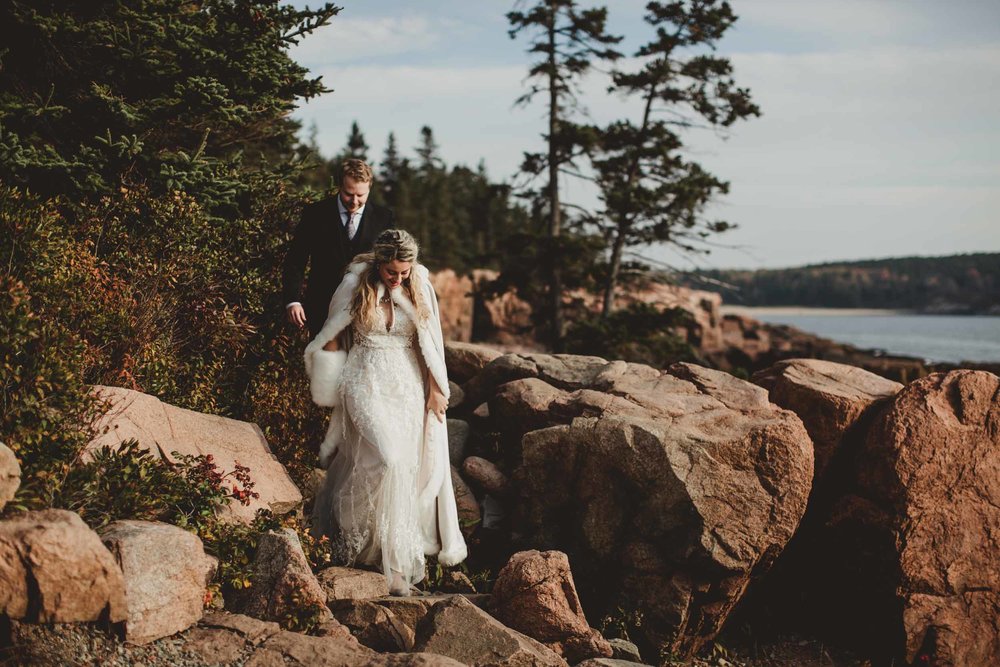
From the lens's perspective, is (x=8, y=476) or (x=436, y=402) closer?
(x=8, y=476)

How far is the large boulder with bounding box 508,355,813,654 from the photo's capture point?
7.48 m

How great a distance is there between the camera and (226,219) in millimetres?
9273

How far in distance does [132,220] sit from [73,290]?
1.75 metres

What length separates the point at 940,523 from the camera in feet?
26.5

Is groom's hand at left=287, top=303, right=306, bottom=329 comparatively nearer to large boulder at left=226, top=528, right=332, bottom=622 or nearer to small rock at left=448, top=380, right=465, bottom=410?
large boulder at left=226, top=528, right=332, bottom=622

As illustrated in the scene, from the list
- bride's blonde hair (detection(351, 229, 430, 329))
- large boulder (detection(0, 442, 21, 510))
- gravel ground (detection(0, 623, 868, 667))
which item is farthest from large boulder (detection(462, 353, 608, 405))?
large boulder (detection(0, 442, 21, 510))

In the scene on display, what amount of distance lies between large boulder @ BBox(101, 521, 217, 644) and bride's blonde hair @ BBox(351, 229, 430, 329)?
241 cm

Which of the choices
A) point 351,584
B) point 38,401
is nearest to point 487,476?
point 351,584

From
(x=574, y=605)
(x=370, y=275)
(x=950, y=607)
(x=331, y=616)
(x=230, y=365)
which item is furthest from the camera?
(x=230, y=365)

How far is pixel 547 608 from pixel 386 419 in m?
2.00

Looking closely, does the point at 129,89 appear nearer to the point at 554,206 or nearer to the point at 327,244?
the point at 327,244

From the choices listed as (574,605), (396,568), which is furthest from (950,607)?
(396,568)

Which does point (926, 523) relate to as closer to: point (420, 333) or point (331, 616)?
point (420, 333)

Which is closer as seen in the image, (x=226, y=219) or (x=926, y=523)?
(x=926, y=523)
